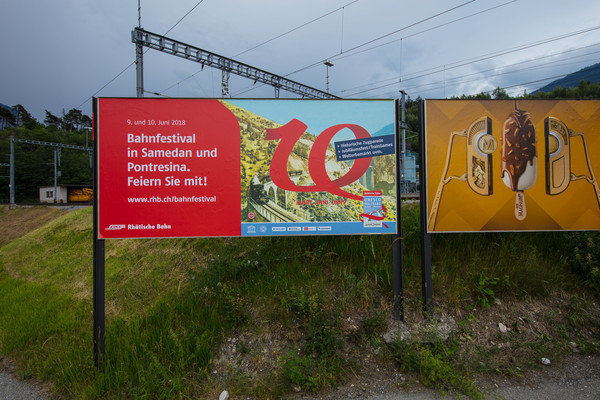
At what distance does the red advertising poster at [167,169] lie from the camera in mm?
3496

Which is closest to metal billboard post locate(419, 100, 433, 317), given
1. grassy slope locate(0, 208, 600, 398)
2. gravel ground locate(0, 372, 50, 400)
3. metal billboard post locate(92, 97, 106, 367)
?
grassy slope locate(0, 208, 600, 398)

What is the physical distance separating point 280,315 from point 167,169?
2.16 metres

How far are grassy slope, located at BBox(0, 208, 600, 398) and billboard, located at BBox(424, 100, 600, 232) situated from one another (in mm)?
741

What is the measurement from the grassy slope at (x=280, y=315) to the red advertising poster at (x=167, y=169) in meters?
1.04

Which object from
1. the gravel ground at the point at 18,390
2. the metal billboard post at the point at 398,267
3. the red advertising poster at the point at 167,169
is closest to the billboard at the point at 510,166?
the metal billboard post at the point at 398,267

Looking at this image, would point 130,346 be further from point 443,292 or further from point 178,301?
point 443,292

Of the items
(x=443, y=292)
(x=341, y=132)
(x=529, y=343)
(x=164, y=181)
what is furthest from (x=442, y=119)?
(x=164, y=181)

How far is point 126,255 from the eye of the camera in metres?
6.50

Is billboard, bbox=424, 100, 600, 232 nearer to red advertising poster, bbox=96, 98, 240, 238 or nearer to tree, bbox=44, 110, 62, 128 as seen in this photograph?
red advertising poster, bbox=96, 98, 240, 238

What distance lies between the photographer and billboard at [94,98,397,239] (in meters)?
3.51

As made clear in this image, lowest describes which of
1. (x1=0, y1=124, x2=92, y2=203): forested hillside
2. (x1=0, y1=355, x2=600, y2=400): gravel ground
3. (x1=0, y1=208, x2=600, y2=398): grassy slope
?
(x1=0, y1=355, x2=600, y2=400): gravel ground

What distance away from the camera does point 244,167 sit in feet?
11.9

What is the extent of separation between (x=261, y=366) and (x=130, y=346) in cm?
148

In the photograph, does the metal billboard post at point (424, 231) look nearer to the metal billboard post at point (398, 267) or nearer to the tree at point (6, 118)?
the metal billboard post at point (398, 267)
